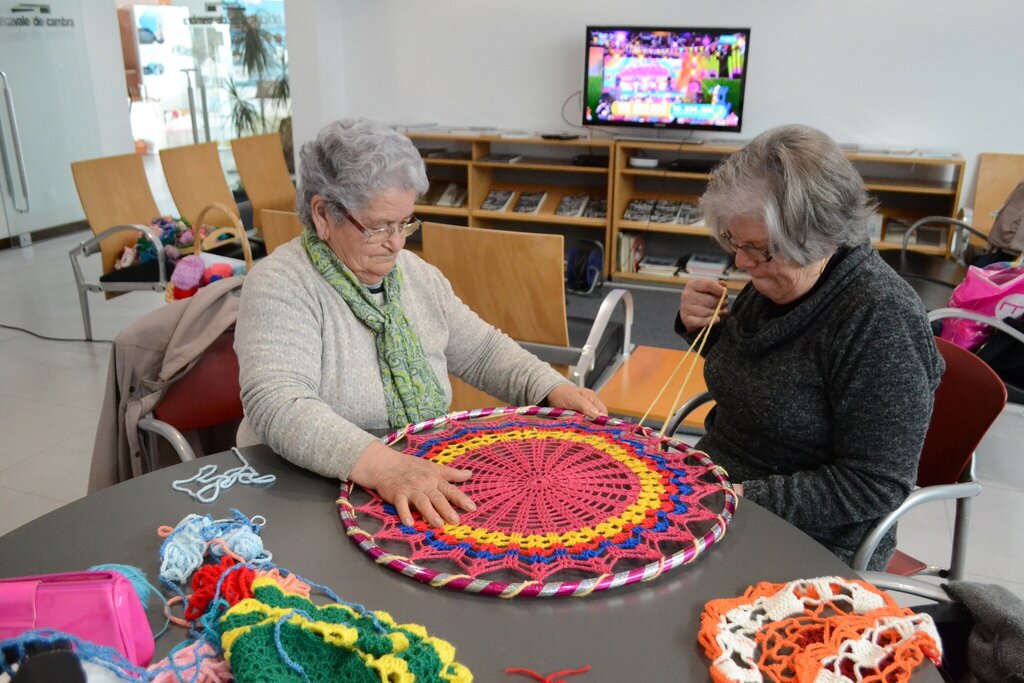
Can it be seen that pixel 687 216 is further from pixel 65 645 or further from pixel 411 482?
pixel 65 645

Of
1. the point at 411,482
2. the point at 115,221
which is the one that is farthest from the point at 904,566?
the point at 115,221

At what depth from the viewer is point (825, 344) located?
1.43 m

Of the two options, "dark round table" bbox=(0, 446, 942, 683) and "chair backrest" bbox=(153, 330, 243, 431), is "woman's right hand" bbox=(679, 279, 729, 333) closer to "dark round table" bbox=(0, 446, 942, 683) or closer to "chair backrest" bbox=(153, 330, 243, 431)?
"dark round table" bbox=(0, 446, 942, 683)

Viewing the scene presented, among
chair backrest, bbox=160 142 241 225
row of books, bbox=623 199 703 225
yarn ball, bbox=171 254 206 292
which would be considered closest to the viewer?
yarn ball, bbox=171 254 206 292

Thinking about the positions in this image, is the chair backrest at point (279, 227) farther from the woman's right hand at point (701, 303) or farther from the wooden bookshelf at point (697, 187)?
the wooden bookshelf at point (697, 187)

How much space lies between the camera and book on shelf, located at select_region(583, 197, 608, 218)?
542 cm

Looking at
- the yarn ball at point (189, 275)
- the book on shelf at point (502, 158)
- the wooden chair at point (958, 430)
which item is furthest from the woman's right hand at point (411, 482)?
the book on shelf at point (502, 158)

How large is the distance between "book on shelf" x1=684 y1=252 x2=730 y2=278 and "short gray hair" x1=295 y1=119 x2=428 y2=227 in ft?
12.9

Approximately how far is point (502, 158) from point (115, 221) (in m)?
2.57

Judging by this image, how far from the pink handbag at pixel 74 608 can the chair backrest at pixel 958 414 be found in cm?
150

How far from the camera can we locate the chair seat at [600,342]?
2.84 meters

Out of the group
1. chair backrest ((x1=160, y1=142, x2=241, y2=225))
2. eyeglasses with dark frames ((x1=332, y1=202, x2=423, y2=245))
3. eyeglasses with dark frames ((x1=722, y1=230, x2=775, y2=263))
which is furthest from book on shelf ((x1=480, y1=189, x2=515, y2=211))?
eyeglasses with dark frames ((x1=722, y1=230, x2=775, y2=263))

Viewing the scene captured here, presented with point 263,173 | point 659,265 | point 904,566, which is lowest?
point 659,265

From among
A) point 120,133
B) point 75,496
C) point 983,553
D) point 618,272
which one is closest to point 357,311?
point 75,496
